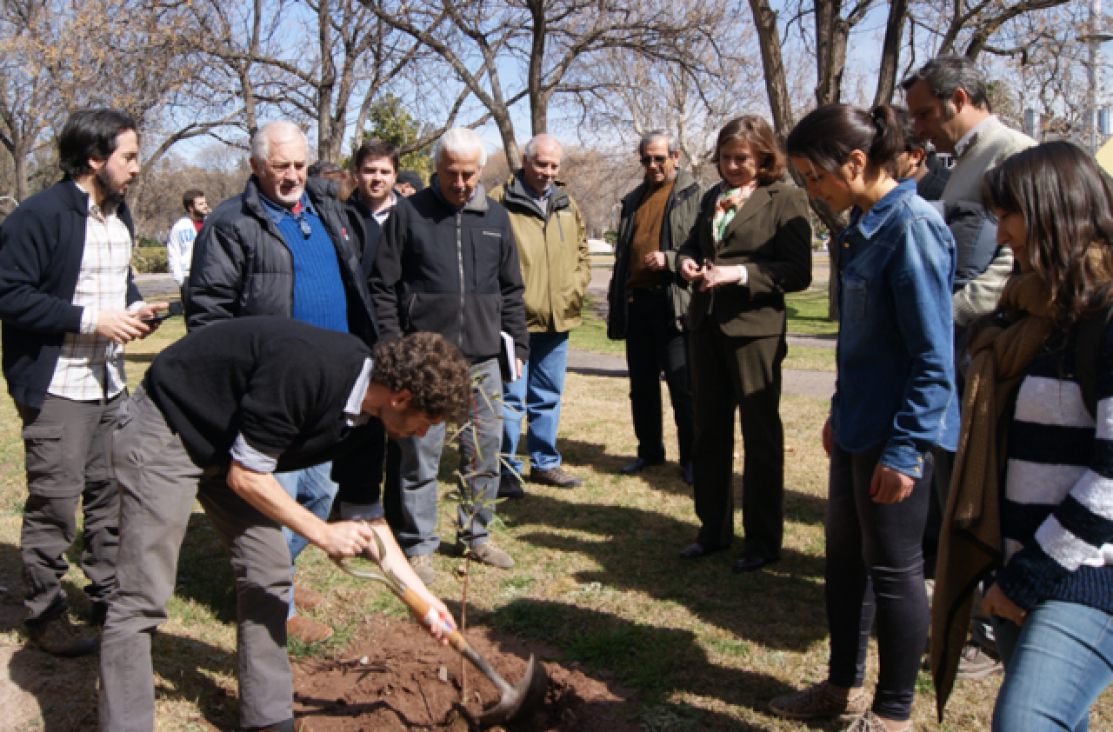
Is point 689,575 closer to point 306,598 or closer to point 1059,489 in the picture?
point 306,598

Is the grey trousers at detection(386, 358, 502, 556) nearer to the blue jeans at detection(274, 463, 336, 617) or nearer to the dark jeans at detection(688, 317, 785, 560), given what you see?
A: the blue jeans at detection(274, 463, 336, 617)

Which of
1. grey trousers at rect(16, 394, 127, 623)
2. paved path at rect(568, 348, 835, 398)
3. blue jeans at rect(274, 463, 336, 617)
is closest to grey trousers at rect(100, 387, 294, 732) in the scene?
grey trousers at rect(16, 394, 127, 623)

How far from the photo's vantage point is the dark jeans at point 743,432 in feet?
13.2

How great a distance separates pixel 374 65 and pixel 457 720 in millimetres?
14165

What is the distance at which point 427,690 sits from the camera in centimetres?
321

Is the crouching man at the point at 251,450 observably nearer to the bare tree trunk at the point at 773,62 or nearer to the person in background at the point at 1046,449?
the person in background at the point at 1046,449

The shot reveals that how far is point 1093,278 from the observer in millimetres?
1826

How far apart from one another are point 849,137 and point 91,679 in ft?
11.0

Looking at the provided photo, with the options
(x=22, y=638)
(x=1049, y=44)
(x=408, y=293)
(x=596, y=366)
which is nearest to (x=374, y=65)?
(x=596, y=366)

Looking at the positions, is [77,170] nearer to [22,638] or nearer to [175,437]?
[175,437]

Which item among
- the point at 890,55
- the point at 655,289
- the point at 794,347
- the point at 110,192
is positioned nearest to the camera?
the point at 110,192

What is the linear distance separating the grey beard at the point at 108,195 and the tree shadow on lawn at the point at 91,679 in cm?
181

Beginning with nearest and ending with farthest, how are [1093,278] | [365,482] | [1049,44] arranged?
[1093,278]
[365,482]
[1049,44]

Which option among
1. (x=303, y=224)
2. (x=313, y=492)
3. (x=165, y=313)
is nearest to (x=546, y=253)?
(x=303, y=224)
